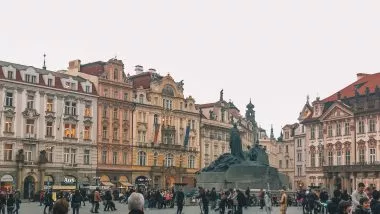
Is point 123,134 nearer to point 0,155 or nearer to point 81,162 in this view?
point 81,162

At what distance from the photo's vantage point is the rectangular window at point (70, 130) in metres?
64.6

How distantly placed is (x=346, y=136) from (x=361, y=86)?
6.73m

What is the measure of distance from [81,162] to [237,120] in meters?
38.3

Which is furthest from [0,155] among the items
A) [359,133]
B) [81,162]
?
[359,133]

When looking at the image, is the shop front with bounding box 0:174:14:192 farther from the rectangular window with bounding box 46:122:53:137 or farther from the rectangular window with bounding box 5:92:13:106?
the rectangular window with bounding box 5:92:13:106

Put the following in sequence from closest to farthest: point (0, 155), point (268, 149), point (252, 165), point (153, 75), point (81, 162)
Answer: point (252, 165)
point (0, 155)
point (81, 162)
point (153, 75)
point (268, 149)

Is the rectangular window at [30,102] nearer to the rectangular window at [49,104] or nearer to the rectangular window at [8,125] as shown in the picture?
the rectangular window at [49,104]

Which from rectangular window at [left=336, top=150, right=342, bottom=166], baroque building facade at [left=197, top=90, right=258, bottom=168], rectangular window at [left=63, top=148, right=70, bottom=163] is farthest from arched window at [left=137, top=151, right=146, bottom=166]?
rectangular window at [left=336, top=150, right=342, bottom=166]

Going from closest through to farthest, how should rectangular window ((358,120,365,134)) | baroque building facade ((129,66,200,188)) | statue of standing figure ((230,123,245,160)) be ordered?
1. statue of standing figure ((230,123,245,160))
2. rectangular window ((358,120,365,134))
3. baroque building facade ((129,66,200,188))

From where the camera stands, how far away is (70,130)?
65.0m

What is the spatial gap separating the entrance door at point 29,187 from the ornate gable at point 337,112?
118 ft

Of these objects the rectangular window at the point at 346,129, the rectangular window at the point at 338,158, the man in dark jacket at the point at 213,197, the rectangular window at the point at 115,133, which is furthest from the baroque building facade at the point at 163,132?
the man in dark jacket at the point at 213,197

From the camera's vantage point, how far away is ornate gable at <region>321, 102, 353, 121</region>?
233 feet

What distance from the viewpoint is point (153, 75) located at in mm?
77625
